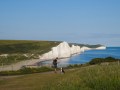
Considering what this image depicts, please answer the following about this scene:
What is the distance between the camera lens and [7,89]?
30.1 m

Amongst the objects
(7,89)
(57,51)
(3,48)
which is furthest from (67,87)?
(57,51)

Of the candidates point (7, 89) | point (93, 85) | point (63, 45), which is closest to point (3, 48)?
point (63, 45)

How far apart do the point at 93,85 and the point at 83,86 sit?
672 mm

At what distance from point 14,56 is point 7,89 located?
247ft

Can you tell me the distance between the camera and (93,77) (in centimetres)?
2373

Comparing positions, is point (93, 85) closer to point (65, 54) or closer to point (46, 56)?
point (46, 56)

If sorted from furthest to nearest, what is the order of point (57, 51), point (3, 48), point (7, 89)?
point (57, 51), point (3, 48), point (7, 89)

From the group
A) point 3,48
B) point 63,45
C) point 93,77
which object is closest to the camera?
point 93,77

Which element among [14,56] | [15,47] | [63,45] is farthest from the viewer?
[63,45]

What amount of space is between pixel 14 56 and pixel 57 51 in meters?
54.1

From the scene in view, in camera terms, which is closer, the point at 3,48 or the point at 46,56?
the point at 3,48

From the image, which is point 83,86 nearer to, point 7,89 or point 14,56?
point 7,89

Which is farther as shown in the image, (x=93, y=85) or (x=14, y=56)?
(x=14, y=56)

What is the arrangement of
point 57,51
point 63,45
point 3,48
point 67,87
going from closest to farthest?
point 67,87 < point 3,48 < point 57,51 < point 63,45
